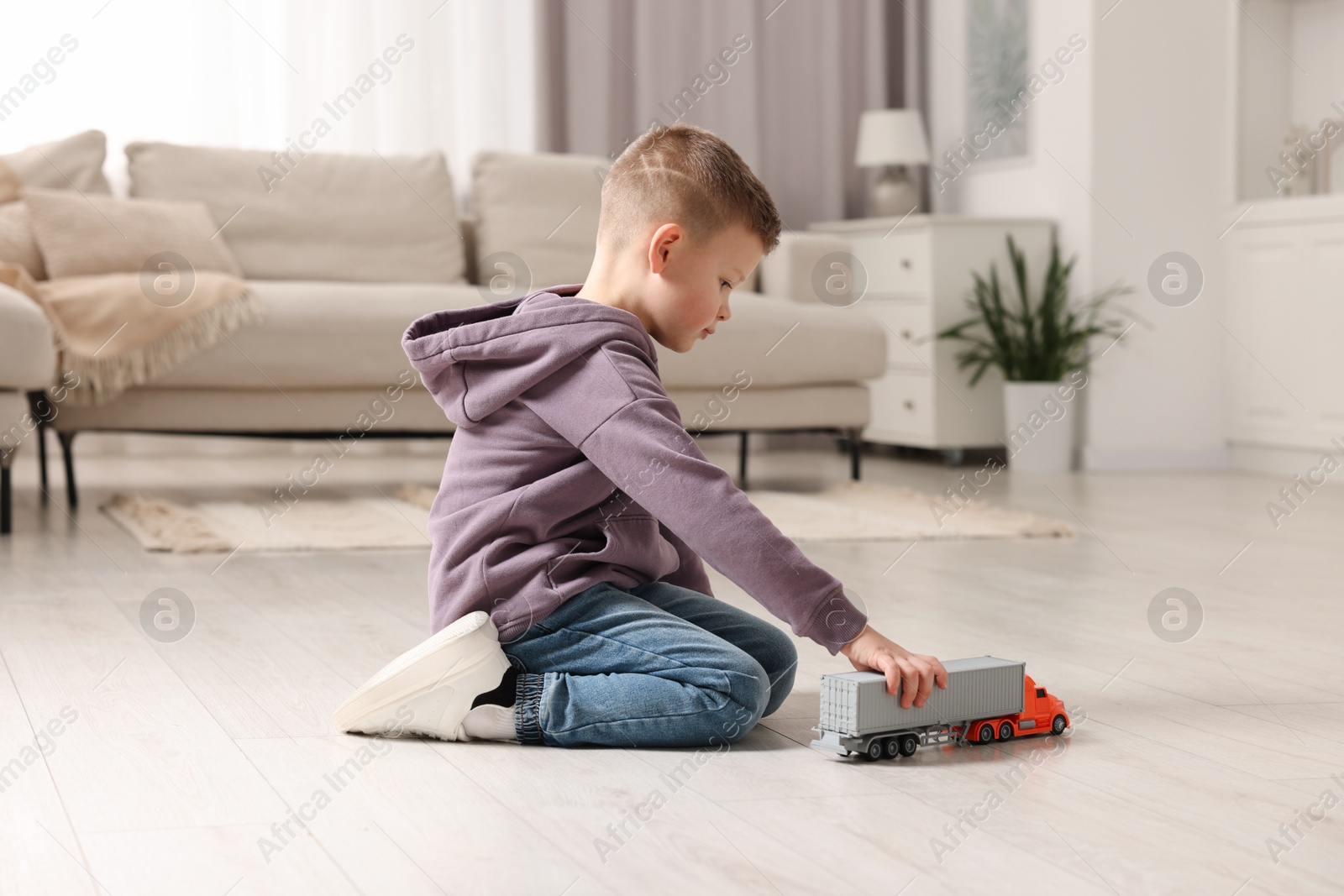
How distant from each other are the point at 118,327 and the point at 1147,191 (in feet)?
9.24

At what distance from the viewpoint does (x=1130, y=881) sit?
0.92 meters

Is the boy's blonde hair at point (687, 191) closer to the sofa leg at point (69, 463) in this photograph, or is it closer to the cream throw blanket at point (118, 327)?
the cream throw blanket at point (118, 327)

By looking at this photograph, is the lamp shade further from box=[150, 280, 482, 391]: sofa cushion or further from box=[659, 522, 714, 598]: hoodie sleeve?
box=[659, 522, 714, 598]: hoodie sleeve

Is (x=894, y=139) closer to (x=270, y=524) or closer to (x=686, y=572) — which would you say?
(x=270, y=524)

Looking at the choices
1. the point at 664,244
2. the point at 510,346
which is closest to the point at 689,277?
the point at 664,244

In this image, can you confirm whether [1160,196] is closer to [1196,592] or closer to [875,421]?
[875,421]

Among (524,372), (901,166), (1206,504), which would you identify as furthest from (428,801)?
(901,166)

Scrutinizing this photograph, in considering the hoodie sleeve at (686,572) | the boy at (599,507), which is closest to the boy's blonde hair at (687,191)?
the boy at (599,507)

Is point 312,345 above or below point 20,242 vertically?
below

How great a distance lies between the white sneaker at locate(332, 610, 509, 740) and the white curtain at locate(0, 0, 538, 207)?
321 centimetres

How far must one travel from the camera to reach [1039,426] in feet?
13.5

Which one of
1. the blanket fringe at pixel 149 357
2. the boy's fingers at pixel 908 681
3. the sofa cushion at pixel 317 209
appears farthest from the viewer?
the sofa cushion at pixel 317 209

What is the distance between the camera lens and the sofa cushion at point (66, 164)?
3.45 metres

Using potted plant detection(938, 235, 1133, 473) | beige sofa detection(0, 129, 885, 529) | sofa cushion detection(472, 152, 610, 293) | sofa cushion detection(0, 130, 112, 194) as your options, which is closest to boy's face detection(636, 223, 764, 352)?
beige sofa detection(0, 129, 885, 529)
